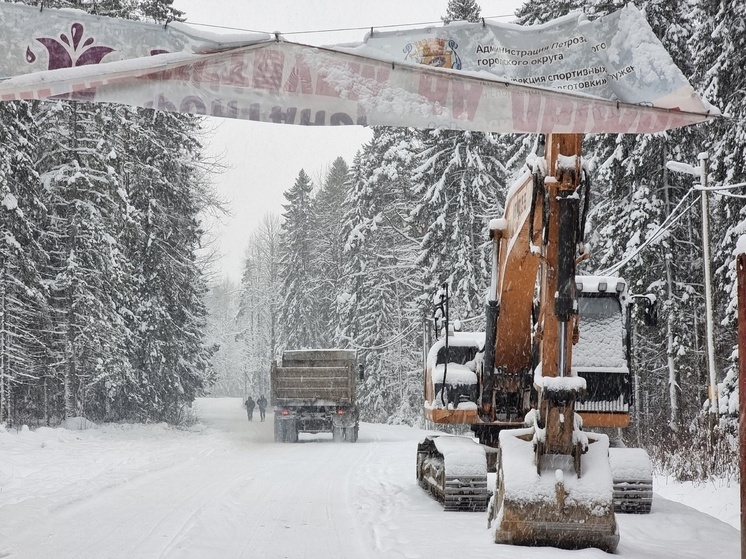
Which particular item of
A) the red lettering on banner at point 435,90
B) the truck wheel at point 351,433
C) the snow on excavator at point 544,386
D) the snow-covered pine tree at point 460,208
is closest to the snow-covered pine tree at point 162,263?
the truck wheel at point 351,433

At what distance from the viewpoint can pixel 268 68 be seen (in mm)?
6148

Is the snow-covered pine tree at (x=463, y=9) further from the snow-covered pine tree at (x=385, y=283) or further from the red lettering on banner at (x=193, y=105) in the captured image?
the red lettering on banner at (x=193, y=105)

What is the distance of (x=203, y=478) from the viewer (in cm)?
1330


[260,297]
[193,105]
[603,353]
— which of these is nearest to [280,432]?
[603,353]

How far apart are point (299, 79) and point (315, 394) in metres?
18.6

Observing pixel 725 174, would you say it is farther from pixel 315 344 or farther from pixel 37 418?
pixel 315 344

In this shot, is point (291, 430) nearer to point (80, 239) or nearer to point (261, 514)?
point (80, 239)

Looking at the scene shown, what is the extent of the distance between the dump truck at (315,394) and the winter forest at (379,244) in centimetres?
454

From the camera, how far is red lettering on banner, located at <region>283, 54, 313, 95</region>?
6.15m

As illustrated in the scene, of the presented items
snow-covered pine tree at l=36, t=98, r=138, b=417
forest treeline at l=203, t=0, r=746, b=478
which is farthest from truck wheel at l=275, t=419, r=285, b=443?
forest treeline at l=203, t=0, r=746, b=478

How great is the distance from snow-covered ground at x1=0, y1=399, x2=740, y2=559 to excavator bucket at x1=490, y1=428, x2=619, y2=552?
0.17 m

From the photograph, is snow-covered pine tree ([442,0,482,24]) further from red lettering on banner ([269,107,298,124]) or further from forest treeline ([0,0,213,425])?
red lettering on banner ([269,107,298,124])

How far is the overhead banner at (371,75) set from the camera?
611 cm

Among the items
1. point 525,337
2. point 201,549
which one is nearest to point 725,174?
point 525,337
